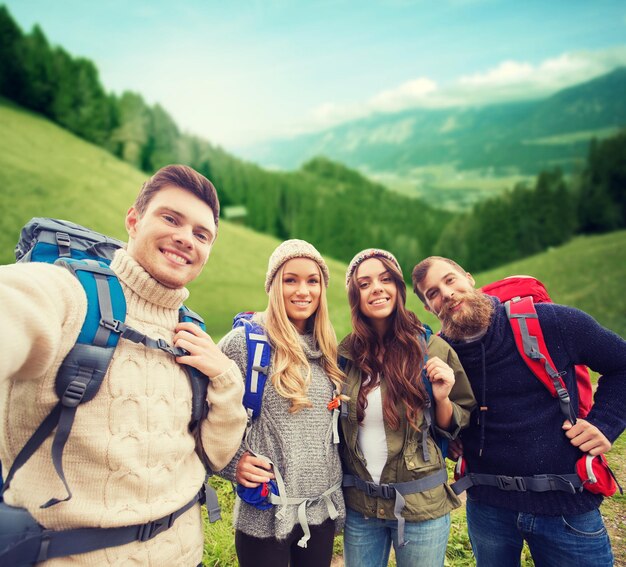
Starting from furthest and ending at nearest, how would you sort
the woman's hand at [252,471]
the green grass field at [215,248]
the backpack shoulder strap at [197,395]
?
the green grass field at [215,248] → the woman's hand at [252,471] → the backpack shoulder strap at [197,395]

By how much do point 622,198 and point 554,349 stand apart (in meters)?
58.2

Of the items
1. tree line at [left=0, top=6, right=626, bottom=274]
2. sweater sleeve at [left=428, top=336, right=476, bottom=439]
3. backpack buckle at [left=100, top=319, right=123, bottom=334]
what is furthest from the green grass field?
backpack buckle at [left=100, top=319, right=123, bottom=334]

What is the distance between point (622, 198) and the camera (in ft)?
161

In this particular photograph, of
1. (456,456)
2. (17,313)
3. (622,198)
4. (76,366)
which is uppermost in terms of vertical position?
(622,198)

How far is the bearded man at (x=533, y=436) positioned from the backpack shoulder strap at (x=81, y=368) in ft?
8.43

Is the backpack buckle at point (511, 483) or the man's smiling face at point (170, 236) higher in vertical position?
the man's smiling face at point (170, 236)

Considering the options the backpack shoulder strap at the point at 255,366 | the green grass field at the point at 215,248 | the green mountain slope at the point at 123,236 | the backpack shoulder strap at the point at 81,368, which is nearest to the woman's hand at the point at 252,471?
the backpack shoulder strap at the point at 255,366

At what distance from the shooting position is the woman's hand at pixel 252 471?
9.50 feet

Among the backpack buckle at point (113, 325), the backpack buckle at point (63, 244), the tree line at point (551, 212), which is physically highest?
the tree line at point (551, 212)

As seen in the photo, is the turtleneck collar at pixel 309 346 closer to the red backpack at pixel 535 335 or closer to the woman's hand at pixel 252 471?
the woman's hand at pixel 252 471

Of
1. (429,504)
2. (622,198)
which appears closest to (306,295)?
(429,504)

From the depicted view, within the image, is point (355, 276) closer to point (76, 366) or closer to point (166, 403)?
point (166, 403)

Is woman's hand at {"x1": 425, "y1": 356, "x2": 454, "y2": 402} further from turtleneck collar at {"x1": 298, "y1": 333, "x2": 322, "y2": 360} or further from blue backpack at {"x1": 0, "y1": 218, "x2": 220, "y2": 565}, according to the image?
blue backpack at {"x1": 0, "y1": 218, "x2": 220, "y2": 565}

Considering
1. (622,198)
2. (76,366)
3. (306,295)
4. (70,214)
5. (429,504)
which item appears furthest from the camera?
(622,198)
